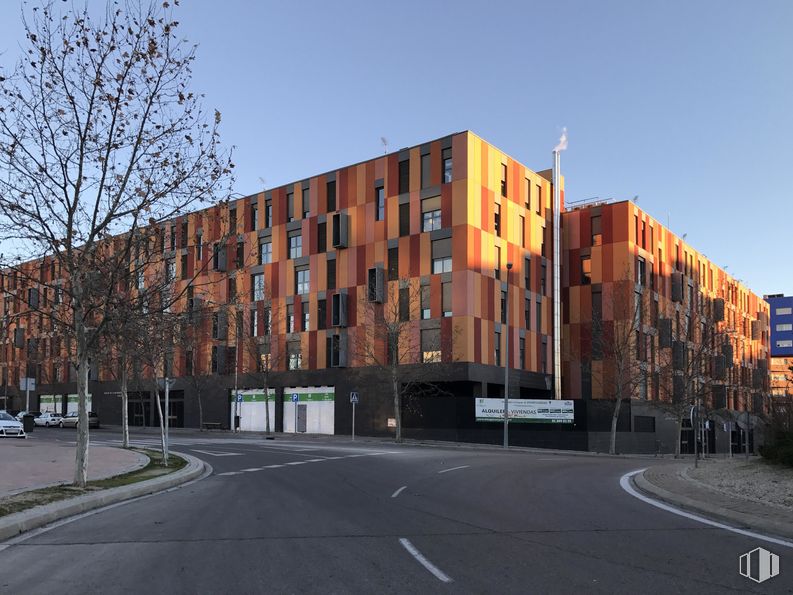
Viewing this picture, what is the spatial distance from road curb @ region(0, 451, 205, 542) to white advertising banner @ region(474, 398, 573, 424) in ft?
83.7

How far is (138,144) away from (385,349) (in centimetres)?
3407

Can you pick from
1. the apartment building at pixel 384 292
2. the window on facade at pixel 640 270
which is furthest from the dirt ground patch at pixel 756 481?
the window on facade at pixel 640 270

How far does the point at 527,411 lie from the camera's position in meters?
42.7

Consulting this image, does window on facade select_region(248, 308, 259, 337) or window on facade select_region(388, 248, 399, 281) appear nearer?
window on facade select_region(388, 248, 399, 281)

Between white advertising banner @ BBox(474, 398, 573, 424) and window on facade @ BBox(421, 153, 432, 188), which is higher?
window on facade @ BBox(421, 153, 432, 188)

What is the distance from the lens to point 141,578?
7.06 meters

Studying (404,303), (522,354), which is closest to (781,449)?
(404,303)

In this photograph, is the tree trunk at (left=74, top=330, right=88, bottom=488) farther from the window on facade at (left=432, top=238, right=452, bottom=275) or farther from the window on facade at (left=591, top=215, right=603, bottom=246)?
the window on facade at (left=591, top=215, right=603, bottom=246)

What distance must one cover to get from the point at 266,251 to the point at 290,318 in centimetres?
617

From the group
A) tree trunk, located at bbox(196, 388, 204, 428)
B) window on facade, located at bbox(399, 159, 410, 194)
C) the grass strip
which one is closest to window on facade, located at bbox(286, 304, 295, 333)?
tree trunk, located at bbox(196, 388, 204, 428)

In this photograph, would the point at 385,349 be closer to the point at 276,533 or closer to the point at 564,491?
the point at 564,491

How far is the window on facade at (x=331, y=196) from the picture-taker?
2096 inches

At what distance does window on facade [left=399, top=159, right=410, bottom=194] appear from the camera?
161 ft

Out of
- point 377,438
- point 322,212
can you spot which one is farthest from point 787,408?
point 322,212
